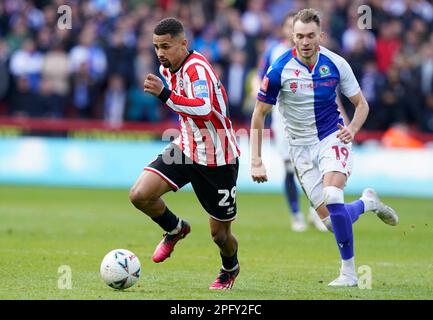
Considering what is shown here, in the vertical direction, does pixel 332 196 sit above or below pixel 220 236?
above

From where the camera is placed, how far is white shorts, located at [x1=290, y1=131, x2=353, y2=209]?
9.19 m

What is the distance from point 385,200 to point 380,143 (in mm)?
2550

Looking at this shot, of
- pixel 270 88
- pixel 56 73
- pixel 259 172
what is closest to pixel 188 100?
pixel 259 172

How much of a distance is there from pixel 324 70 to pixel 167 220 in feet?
6.59

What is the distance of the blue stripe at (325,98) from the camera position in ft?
30.4

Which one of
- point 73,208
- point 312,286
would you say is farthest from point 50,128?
point 312,286

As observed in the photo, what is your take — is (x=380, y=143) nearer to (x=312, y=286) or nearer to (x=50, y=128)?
(x=50, y=128)

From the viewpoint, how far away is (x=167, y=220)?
30.2ft

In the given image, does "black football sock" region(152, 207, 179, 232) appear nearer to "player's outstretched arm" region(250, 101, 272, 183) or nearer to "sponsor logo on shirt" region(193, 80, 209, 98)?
"player's outstretched arm" region(250, 101, 272, 183)

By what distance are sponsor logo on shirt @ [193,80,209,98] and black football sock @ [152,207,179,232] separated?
1245 millimetres

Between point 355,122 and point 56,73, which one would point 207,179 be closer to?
point 355,122

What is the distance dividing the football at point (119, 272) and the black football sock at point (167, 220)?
34.5 inches

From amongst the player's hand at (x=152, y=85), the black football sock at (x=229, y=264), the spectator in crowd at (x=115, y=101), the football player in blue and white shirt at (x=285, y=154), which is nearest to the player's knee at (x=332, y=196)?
the black football sock at (x=229, y=264)
